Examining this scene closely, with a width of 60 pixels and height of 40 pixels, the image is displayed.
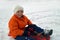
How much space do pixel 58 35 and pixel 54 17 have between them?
34.7 inches

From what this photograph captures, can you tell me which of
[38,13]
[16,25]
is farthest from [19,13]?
[38,13]

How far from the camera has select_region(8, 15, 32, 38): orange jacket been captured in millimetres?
2498

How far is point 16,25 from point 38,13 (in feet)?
4.77

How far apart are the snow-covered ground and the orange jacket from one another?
0.21 meters

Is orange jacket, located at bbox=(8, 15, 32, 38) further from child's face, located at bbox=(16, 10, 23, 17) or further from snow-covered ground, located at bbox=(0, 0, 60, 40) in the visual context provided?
snow-covered ground, located at bbox=(0, 0, 60, 40)

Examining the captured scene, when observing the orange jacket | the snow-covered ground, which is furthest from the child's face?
the snow-covered ground

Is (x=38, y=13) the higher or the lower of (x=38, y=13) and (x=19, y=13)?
the lower

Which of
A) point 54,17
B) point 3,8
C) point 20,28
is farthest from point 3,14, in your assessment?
point 20,28

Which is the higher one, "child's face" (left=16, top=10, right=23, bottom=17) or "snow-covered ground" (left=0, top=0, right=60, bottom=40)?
"child's face" (left=16, top=10, right=23, bottom=17)

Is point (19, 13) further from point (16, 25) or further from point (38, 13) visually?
point (38, 13)

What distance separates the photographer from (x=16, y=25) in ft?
8.36

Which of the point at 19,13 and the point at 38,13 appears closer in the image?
the point at 19,13

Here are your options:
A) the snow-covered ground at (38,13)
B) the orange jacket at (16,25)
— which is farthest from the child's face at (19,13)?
the snow-covered ground at (38,13)

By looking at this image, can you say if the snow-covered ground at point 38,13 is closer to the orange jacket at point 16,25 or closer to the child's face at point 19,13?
the orange jacket at point 16,25
